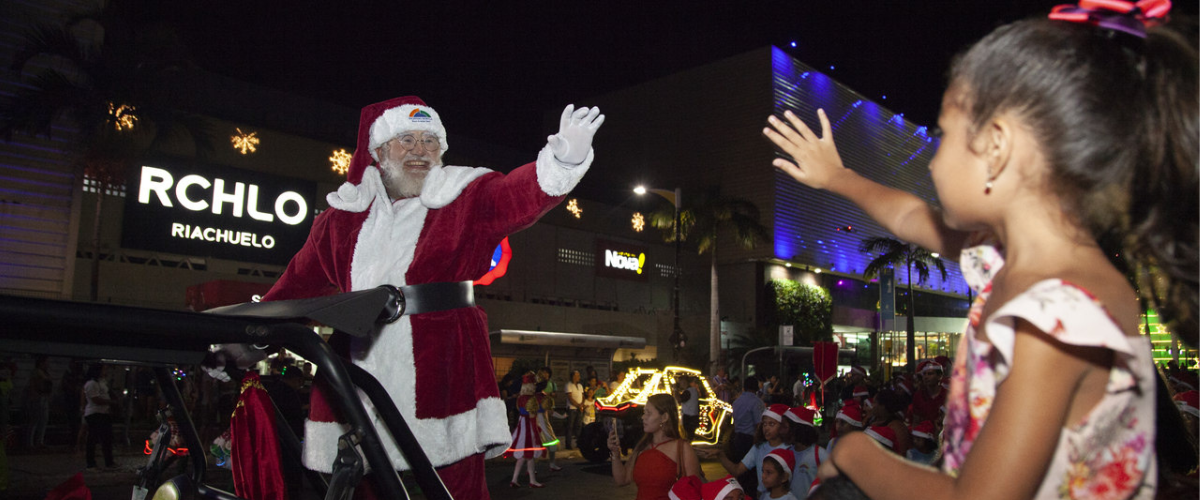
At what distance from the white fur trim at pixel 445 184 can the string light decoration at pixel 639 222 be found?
116 feet

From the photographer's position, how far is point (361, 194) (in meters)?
3.00

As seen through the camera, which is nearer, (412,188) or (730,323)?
(412,188)

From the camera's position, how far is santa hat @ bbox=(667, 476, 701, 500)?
17.0 feet

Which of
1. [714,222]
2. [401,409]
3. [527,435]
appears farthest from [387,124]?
[714,222]

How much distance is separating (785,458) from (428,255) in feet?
12.7

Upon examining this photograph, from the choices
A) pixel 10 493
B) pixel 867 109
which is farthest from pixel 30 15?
pixel 867 109

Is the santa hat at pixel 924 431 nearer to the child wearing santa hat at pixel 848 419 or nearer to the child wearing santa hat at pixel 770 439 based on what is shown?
the child wearing santa hat at pixel 848 419

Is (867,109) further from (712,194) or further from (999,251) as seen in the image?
(999,251)

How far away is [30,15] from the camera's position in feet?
53.6

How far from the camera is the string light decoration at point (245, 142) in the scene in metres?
24.8

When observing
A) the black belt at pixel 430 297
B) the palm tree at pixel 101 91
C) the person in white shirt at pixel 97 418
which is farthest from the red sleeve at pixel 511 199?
the palm tree at pixel 101 91

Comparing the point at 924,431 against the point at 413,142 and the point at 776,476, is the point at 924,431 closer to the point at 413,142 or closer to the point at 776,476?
the point at 776,476

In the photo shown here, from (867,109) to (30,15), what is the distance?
141 ft

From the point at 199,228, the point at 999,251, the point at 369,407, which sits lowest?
the point at 369,407
